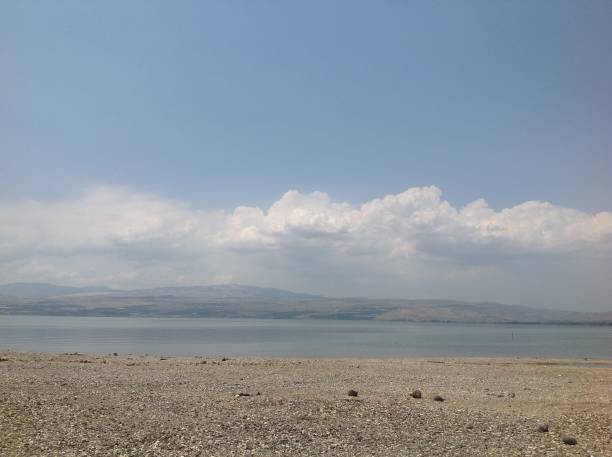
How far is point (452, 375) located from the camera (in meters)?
39.3

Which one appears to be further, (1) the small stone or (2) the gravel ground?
(1) the small stone

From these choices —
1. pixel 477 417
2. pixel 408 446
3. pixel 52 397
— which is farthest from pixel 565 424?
pixel 52 397

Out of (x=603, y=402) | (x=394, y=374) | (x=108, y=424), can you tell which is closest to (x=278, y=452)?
(x=108, y=424)

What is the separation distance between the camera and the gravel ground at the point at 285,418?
51.3 feet

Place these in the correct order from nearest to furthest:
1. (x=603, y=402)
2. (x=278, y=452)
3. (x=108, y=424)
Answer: (x=278, y=452) → (x=108, y=424) → (x=603, y=402)

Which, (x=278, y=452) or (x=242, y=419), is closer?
(x=278, y=452)

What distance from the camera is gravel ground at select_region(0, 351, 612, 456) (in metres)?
15.6

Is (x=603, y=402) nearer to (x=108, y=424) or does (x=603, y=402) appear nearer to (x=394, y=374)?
(x=394, y=374)

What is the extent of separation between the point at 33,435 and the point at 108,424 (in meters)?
2.44

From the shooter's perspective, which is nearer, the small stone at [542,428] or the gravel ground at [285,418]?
the gravel ground at [285,418]

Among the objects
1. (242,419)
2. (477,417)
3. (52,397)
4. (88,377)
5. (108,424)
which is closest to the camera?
(108,424)

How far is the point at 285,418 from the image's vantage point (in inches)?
752

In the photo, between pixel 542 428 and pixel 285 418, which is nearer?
pixel 542 428

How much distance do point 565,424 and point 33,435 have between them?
59.9ft
